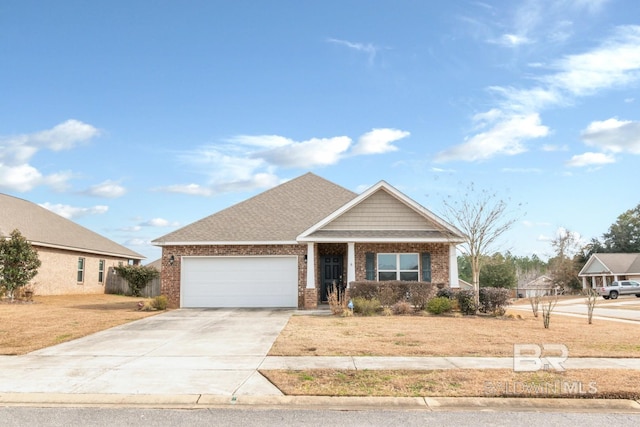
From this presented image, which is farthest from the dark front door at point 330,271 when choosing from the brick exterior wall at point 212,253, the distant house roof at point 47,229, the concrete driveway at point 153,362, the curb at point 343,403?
the curb at point 343,403

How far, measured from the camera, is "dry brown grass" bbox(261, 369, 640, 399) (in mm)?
7207

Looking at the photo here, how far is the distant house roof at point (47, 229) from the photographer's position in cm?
2742

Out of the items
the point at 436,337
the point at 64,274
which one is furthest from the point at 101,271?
the point at 436,337

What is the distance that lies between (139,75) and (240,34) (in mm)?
4299

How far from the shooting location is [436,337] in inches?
499

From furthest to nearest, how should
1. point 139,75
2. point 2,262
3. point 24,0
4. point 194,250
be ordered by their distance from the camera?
point 2,262 < point 194,250 < point 139,75 < point 24,0

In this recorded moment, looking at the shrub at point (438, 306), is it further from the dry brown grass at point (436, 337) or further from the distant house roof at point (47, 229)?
the distant house roof at point (47, 229)

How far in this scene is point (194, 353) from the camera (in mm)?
10555

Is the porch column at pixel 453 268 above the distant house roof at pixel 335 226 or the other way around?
the other way around

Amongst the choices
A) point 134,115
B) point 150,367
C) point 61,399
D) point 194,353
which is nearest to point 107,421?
point 61,399

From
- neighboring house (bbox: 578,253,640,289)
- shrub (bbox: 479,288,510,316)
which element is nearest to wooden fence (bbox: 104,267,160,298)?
shrub (bbox: 479,288,510,316)

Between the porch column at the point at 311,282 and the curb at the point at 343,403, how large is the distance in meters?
14.0

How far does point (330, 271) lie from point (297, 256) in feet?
7.39

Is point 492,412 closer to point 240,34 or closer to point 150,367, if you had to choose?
point 150,367
